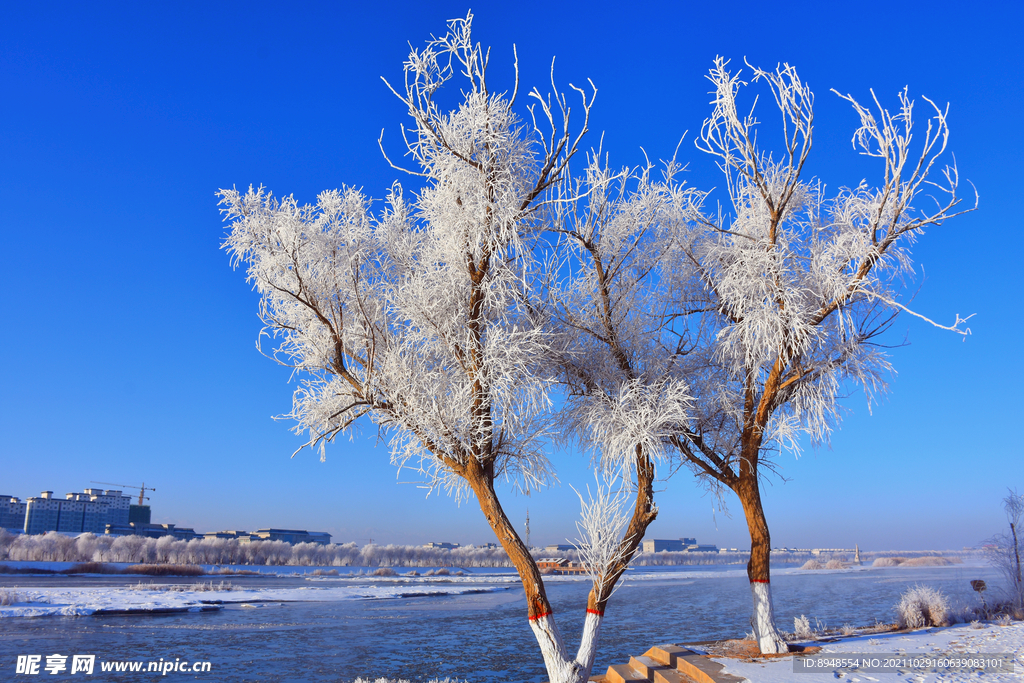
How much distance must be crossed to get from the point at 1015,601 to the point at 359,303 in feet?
57.8

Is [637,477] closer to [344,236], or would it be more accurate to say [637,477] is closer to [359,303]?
[359,303]

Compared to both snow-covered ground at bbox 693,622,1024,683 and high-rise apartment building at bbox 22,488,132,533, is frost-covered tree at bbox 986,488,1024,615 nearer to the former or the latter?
snow-covered ground at bbox 693,622,1024,683

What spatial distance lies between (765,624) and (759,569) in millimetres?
764

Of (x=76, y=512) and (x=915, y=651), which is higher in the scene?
(x=915, y=651)

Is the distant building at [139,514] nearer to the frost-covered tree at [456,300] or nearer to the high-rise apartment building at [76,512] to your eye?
the high-rise apartment building at [76,512]

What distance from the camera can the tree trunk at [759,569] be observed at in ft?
27.4

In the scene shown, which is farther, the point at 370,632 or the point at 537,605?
the point at 370,632

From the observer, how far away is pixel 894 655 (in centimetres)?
779

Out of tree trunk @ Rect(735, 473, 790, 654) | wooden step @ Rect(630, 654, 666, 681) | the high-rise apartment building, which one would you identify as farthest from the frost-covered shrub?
the high-rise apartment building

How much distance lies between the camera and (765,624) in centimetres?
840

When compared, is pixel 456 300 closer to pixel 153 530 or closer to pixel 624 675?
pixel 624 675

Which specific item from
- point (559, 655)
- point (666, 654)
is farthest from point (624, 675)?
point (559, 655)

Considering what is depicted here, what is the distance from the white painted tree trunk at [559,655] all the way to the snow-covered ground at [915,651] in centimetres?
178

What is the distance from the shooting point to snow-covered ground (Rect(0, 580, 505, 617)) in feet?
75.1
